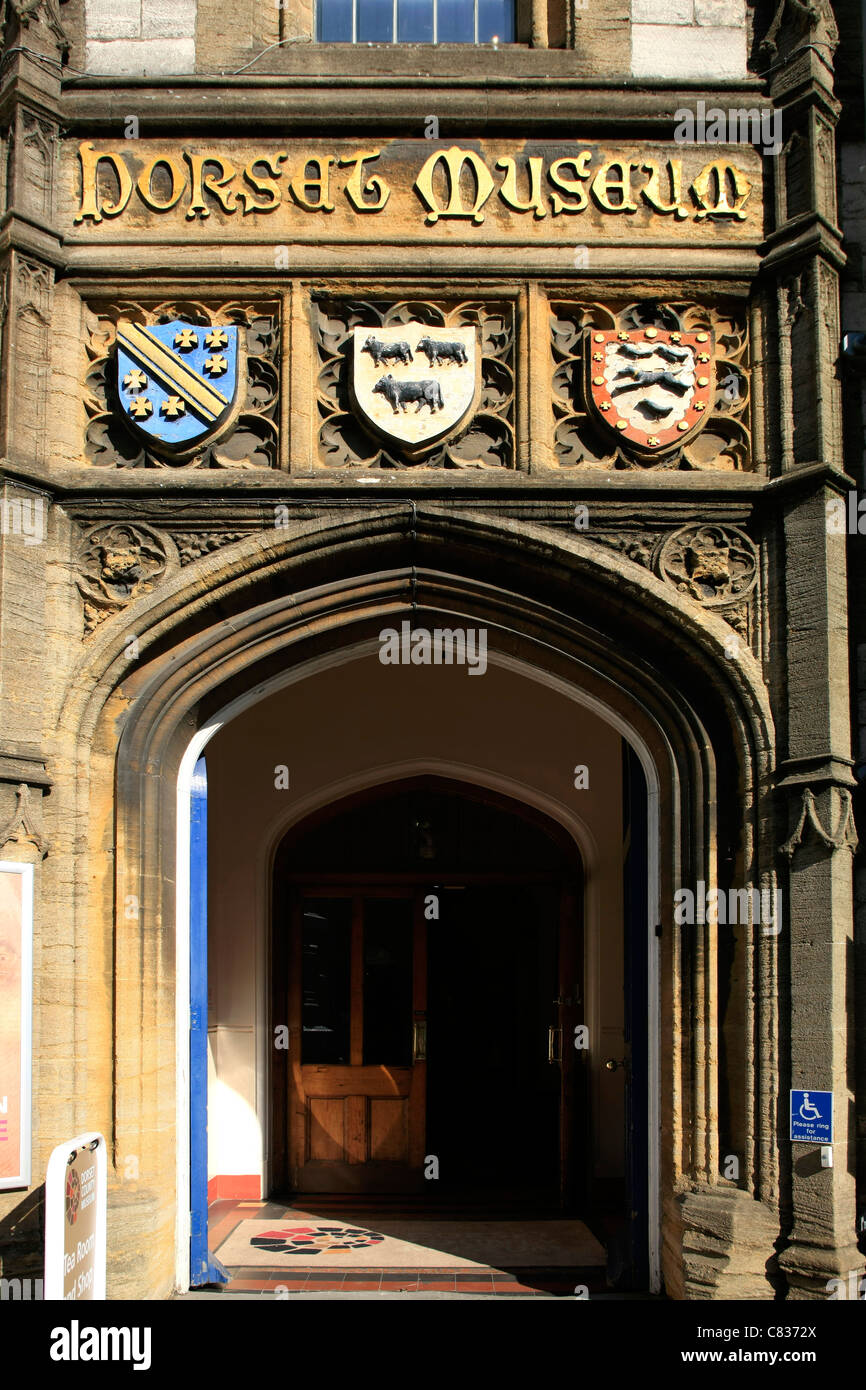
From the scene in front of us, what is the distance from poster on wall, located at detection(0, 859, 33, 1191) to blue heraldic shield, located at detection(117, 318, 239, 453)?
2.00 m

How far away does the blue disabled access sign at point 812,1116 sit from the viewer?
5.34 meters

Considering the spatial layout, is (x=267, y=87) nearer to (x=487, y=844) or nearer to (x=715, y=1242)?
(x=487, y=844)

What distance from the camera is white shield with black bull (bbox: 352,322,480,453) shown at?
5930mm

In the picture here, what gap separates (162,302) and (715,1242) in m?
4.67

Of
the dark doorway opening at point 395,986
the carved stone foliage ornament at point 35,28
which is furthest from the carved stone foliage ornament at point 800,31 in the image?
the dark doorway opening at point 395,986

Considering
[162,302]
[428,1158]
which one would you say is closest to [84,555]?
[162,302]

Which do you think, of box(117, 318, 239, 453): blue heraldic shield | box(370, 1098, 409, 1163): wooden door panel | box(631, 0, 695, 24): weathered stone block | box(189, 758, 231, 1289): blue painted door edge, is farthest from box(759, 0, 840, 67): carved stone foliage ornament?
box(370, 1098, 409, 1163): wooden door panel

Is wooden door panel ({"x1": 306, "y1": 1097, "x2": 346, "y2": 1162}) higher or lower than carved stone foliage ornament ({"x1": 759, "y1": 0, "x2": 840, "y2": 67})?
lower

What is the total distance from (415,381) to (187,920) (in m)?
2.65

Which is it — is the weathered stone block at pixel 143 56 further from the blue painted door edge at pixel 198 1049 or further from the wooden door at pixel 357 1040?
the wooden door at pixel 357 1040

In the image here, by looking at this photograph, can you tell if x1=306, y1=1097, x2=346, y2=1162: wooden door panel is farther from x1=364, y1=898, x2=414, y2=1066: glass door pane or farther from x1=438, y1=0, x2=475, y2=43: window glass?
x1=438, y1=0, x2=475, y2=43: window glass

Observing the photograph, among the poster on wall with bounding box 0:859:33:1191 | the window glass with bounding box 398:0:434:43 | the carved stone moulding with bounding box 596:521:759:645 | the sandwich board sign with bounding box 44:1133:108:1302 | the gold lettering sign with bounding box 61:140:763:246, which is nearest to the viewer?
the sandwich board sign with bounding box 44:1133:108:1302

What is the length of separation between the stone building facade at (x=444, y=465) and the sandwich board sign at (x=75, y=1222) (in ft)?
3.08

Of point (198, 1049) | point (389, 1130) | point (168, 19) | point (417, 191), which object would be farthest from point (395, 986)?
point (168, 19)
